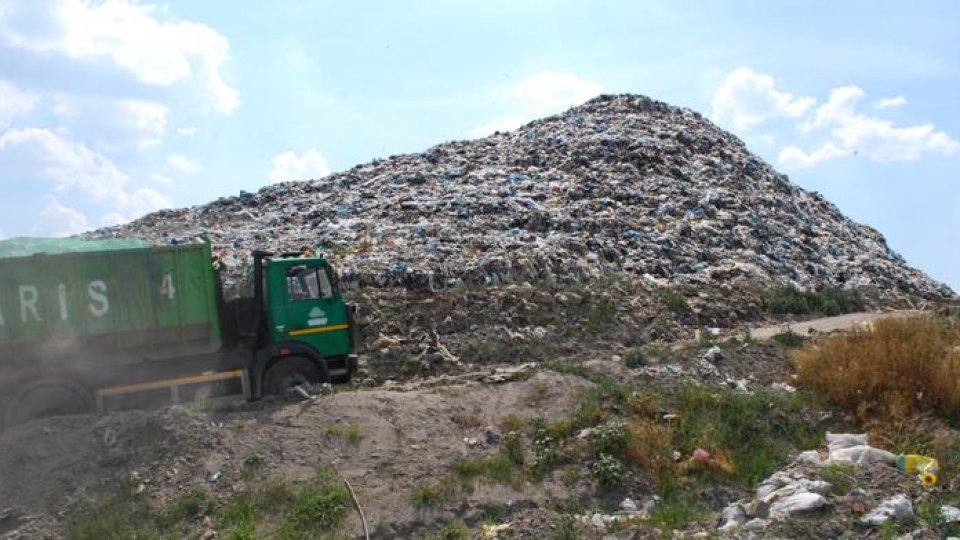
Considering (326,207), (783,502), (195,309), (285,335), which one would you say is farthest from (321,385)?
(326,207)

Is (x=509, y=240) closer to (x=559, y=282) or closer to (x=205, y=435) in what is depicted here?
(x=559, y=282)

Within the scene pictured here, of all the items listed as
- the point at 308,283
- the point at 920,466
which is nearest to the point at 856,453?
the point at 920,466

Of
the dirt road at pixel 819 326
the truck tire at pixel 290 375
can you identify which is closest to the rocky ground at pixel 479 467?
the truck tire at pixel 290 375

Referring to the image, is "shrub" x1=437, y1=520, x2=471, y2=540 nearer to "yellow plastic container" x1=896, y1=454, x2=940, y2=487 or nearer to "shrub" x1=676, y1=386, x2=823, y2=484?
"shrub" x1=676, y1=386, x2=823, y2=484

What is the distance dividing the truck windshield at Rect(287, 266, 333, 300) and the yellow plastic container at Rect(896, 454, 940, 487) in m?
6.67

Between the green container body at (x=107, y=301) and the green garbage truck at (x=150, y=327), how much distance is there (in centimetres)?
1

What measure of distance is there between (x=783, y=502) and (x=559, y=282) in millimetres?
8842

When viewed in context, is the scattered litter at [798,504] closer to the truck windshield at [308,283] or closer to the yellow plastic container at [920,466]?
the yellow plastic container at [920,466]

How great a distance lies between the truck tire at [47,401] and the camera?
936cm

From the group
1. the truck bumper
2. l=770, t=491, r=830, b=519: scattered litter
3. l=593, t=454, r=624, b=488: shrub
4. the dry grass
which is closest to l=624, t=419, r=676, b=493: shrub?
l=593, t=454, r=624, b=488: shrub

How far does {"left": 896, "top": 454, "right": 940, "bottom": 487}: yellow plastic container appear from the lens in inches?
300

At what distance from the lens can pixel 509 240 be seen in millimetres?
17281

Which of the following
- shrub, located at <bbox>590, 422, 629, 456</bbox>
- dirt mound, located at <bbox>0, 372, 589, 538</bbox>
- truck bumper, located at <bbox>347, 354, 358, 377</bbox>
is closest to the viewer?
dirt mound, located at <bbox>0, 372, 589, 538</bbox>

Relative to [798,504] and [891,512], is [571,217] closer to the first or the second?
[798,504]
